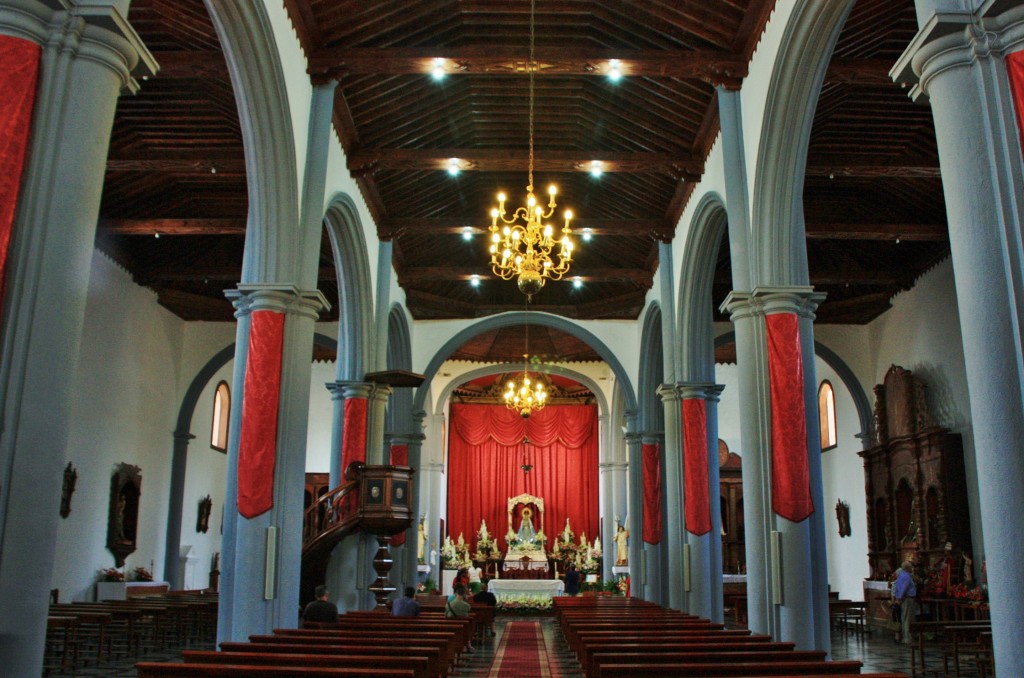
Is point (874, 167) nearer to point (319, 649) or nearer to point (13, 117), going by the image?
point (319, 649)

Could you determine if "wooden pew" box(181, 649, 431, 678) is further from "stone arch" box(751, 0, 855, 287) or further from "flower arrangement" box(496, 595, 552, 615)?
"flower arrangement" box(496, 595, 552, 615)

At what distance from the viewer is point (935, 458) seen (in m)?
16.0

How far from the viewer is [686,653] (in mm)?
6340

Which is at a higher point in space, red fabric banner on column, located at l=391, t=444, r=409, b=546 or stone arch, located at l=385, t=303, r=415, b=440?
stone arch, located at l=385, t=303, r=415, b=440

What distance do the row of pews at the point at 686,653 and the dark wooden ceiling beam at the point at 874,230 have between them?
749cm

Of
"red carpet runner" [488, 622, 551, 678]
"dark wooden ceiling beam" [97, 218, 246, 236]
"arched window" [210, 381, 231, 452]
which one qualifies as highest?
"dark wooden ceiling beam" [97, 218, 246, 236]

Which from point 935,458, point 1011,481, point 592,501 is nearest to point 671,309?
point 935,458

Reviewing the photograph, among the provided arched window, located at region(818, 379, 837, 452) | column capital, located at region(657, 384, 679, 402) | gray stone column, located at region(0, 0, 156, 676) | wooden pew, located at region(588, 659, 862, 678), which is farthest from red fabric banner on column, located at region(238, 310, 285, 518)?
arched window, located at region(818, 379, 837, 452)

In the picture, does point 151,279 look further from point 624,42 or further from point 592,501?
point 592,501

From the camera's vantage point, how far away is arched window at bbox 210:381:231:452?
22.4 m

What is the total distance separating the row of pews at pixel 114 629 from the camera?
10414mm

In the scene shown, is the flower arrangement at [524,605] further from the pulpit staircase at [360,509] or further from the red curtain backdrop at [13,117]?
the red curtain backdrop at [13,117]

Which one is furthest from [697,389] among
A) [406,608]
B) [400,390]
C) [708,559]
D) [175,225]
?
[175,225]

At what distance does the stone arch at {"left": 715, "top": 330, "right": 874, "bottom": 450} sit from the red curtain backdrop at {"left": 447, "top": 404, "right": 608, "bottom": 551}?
11.0 metres
